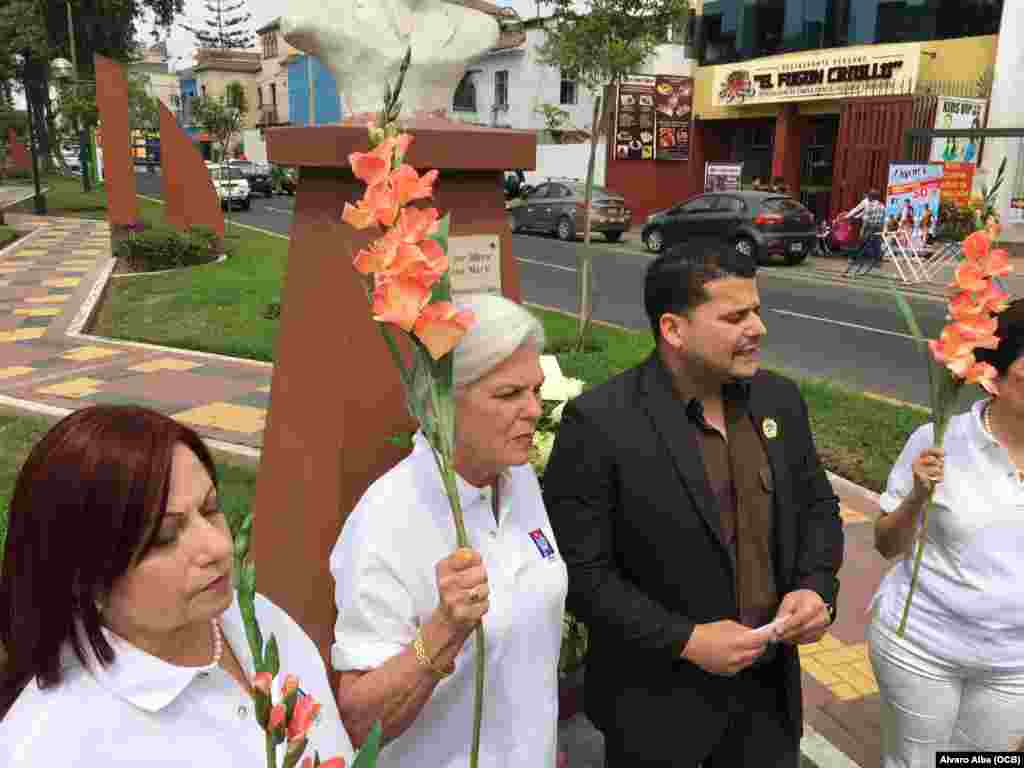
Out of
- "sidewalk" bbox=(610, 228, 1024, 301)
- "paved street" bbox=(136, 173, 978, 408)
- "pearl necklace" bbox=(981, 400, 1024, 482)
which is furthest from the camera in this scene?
"sidewalk" bbox=(610, 228, 1024, 301)

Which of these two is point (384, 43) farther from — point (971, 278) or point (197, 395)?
point (197, 395)

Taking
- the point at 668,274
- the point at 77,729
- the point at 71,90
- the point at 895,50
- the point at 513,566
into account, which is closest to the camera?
the point at 77,729

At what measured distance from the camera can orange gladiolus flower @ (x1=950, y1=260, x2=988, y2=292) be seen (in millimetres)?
1828

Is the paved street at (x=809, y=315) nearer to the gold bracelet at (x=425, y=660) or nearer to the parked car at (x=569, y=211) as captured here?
the parked car at (x=569, y=211)

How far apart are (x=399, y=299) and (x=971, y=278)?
136cm

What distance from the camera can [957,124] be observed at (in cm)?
1666

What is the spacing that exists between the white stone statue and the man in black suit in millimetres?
1405

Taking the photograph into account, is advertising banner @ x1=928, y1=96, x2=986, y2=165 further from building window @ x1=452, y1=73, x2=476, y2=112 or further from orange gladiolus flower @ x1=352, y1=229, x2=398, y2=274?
building window @ x1=452, y1=73, x2=476, y2=112

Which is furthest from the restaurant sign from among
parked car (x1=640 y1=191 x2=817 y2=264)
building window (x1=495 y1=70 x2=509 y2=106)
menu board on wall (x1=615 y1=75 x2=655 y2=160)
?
building window (x1=495 y1=70 x2=509 y2=106)

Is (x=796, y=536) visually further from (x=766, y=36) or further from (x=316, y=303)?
(x=766, y=36)

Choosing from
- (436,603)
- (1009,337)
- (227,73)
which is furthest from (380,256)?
(227,73)

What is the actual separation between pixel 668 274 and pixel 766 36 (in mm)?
22527

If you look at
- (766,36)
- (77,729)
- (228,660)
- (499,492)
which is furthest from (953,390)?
(766,36)

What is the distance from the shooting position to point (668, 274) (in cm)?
219
